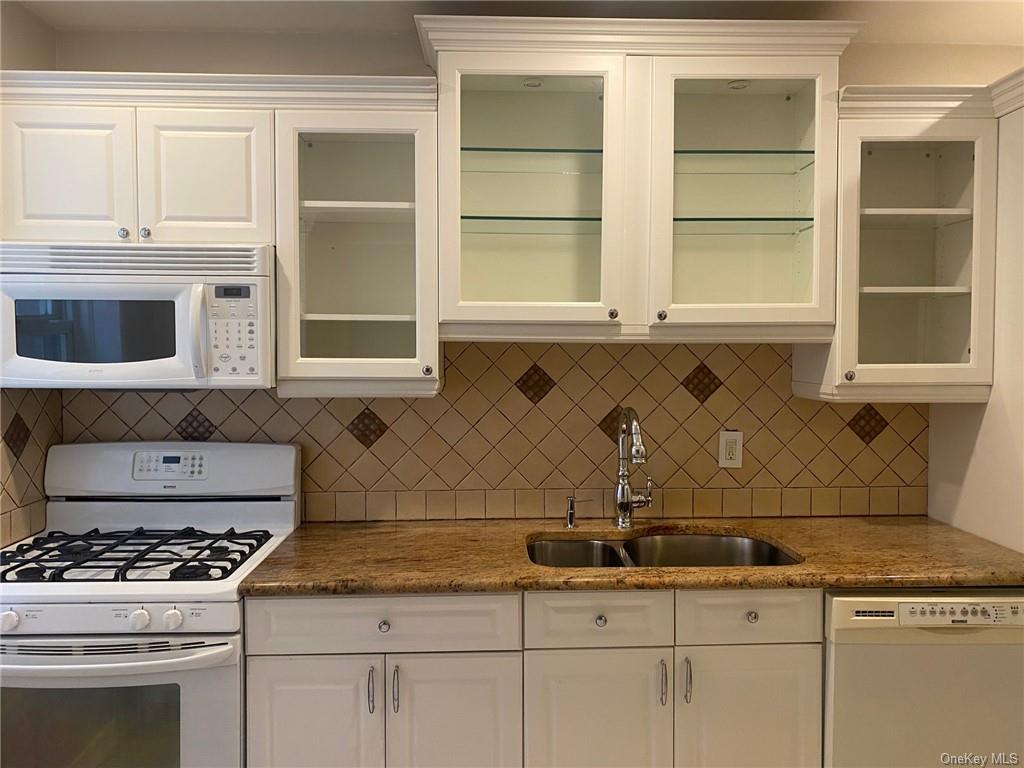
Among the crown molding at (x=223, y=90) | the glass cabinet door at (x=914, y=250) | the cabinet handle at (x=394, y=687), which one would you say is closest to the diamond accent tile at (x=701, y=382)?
the glass cabinet door at (x=914, y=250)

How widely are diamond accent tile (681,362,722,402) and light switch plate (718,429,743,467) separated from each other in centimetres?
14

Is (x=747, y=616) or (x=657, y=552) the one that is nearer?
(x=747, y=616)

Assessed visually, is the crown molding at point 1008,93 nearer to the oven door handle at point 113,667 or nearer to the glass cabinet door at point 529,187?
the glass cabinet door at point 529,187

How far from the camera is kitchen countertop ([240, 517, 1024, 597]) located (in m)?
1.82

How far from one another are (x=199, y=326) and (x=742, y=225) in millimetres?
1537

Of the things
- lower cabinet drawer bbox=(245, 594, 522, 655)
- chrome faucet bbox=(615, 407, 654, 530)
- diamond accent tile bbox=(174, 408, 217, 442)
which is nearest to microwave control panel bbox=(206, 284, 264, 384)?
diamond accent tile bbox=(174, 408, 217, 442)

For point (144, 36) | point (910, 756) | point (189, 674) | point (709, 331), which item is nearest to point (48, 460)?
point (189, 674)

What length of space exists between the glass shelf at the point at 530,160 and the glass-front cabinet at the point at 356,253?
0.41ft

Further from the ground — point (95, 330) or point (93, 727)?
point (95, 330)

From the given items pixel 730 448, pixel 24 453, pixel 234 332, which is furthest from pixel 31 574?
pixel 730 448

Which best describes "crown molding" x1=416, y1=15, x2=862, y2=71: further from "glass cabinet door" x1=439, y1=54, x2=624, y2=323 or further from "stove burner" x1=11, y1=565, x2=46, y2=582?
"stove burner" x1=11, y1=565, x2=46, y2=582

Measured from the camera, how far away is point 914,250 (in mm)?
2184

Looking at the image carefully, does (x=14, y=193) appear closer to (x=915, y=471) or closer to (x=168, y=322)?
(x=168, y=322)

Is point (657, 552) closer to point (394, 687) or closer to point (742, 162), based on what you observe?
point (394, 687)
